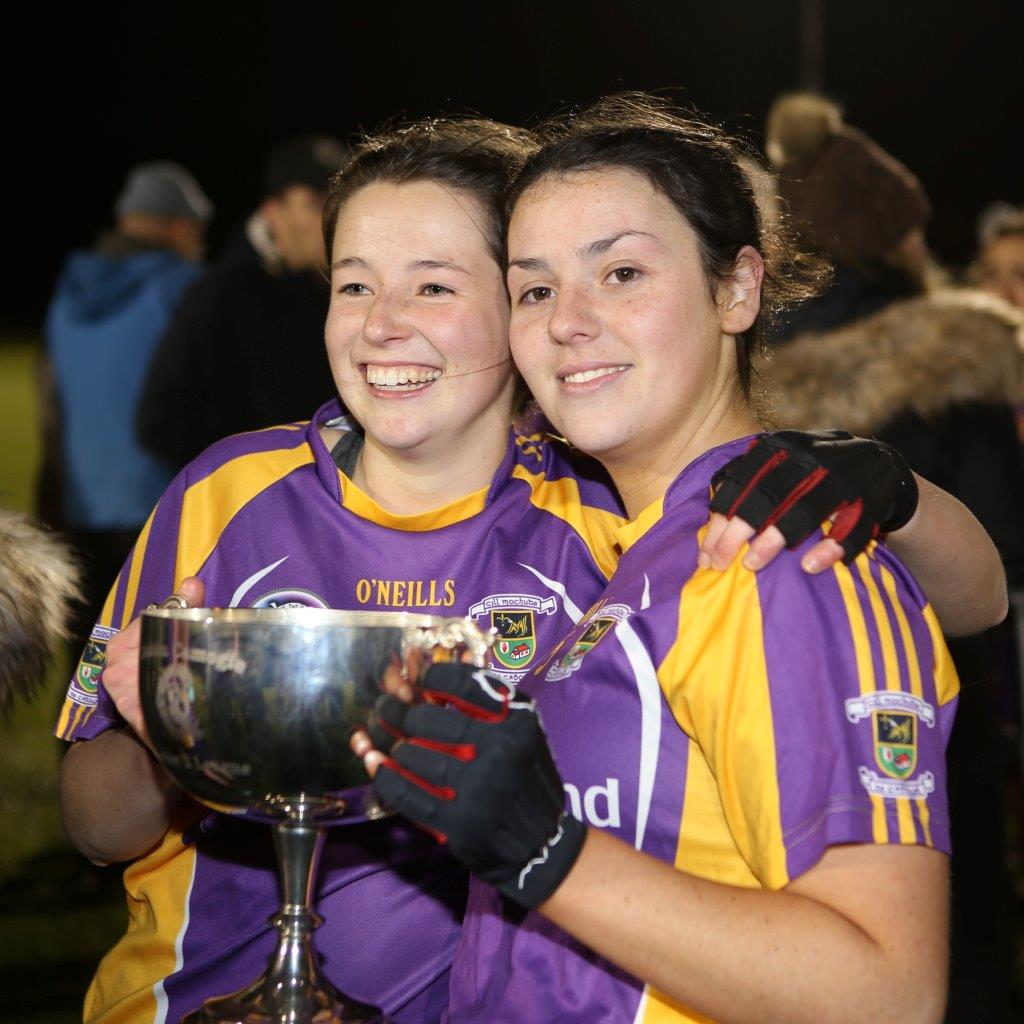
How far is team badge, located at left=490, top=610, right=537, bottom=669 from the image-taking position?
1996 mm

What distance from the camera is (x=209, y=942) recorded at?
1945mm

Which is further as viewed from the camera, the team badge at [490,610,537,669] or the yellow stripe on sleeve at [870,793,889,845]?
the team badge at [490,610,537,669]

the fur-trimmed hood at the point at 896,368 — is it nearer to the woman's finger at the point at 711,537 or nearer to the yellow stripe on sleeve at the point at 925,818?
the woman's finger at the point at 711,537

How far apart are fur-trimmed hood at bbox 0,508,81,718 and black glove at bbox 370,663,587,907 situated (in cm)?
70

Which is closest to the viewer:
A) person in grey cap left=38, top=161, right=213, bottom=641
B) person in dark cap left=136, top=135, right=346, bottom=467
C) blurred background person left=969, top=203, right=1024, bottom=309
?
person in dark cap left=136, top=135, right=346, bottom=467

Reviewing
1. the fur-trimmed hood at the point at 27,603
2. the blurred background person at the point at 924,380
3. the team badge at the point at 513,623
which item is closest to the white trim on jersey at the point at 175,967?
the fur-trimmed hood at the point at 27,603

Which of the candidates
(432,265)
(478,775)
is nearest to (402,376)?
(432,265)

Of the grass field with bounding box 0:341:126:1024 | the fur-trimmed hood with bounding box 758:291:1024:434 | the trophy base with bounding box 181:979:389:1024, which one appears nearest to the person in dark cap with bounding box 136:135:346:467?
the grass field with bounding box 0:341:126:1024

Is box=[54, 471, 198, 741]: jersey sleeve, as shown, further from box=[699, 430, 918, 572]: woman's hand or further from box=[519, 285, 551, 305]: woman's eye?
box=[699, 430, 918, 572]: woman's hand

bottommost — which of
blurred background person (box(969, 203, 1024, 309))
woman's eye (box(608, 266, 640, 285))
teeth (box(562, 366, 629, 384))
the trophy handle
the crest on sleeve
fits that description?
the crest on sleeve

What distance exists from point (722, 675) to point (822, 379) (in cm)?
220

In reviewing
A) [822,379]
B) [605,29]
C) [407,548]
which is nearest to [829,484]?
[407,548]

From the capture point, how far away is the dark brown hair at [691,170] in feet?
5.99

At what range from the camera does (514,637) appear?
2006 millimetres
